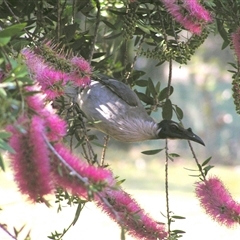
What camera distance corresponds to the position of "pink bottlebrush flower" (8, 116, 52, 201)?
2.00 ft

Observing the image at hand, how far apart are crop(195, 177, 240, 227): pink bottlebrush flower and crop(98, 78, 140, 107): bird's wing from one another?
0.22 m

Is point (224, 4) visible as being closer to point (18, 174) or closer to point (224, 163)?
point (18, 174)

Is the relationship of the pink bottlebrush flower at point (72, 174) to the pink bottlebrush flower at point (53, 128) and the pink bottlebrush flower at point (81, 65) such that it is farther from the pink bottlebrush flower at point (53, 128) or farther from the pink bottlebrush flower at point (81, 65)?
the pink bottlebrush flower at point (81, 65)

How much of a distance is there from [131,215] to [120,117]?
0.41 meters

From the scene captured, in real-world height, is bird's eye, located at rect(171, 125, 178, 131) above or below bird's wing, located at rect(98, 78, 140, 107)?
below

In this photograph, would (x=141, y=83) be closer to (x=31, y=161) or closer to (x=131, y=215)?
(x=131, y=215)

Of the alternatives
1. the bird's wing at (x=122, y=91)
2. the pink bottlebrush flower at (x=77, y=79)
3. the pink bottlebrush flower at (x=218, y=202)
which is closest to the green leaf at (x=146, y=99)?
the bird's wing at (x=122, y=91)

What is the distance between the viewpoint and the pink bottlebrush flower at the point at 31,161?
609mm

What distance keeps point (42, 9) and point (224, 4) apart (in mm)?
359

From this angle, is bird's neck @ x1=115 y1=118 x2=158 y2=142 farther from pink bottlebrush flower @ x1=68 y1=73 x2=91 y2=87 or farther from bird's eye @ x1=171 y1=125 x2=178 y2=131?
pink bottlebrush flower @ x1=68 y1=73 x2=91 y2=87

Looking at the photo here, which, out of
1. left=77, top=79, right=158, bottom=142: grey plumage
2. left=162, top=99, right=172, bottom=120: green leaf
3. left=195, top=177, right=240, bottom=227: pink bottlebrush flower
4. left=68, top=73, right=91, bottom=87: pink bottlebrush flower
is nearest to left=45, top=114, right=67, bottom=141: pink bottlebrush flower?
left=68, top=73, right=91, bottom=87: pink bottlebrush flower

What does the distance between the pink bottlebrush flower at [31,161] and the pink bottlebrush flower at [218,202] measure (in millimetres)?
412

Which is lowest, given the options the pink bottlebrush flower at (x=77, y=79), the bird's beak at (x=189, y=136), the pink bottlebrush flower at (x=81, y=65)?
the pink bottlebrush flower at (x=77, y=79)

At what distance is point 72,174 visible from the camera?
63 cm
